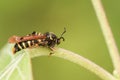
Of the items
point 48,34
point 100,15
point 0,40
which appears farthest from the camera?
point 0,40

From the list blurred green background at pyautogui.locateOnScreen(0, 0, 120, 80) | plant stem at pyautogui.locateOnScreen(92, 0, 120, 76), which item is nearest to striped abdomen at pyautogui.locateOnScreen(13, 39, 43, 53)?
plant stem at pyautogui.locateOnScreen(92, 0, 120, 76)

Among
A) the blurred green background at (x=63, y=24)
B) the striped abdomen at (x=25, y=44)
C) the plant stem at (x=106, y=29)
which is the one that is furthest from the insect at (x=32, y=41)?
the blurred green background at (x=63, y=24)

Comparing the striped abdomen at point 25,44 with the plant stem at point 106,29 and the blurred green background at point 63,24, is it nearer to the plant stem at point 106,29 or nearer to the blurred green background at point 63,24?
the plant stem at point 106,29

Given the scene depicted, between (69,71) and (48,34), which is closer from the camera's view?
(48,34)

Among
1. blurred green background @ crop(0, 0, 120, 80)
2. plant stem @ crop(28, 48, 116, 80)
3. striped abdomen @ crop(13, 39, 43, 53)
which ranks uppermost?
blurred green background @ crop(0, 0, 120, 80)

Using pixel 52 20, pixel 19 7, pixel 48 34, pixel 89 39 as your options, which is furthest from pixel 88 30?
pixel 48 34

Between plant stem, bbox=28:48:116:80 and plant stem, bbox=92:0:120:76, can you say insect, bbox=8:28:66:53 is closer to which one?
plant stem, bbox=28:48:116:80

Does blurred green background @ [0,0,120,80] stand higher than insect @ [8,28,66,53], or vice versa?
blurred green background @ [0,0,120,80]

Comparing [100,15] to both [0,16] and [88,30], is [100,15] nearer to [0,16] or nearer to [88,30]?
[88,30]

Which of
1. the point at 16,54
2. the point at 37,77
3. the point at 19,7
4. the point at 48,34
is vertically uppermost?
the point at 19,7
